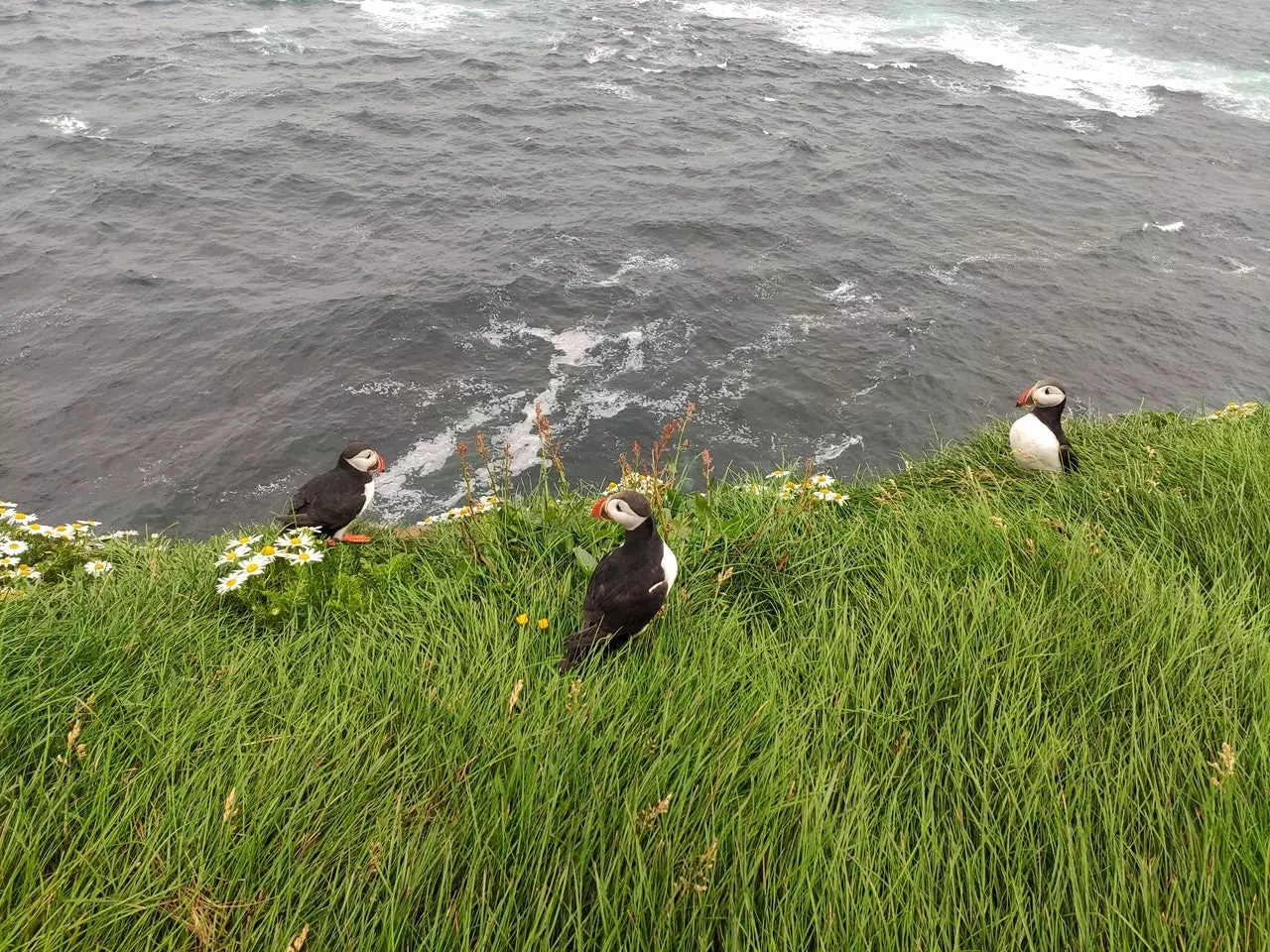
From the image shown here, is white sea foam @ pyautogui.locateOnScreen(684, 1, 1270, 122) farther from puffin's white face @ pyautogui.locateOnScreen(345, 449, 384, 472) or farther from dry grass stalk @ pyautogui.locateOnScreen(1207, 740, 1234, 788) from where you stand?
dry grass stalk @ pyautogui.locateOnScreen(1207, 740, 1234, 788)

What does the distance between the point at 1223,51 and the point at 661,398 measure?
34717 millimetres

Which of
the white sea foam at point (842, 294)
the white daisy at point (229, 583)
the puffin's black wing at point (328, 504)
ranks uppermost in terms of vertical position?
the white daisy at point (229, 583)

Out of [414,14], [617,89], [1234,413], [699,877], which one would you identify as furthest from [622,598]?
[414,14]

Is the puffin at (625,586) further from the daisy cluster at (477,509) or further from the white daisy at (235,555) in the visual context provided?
the white daisy at (235,555)

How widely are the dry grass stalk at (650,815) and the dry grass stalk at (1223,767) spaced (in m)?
1.69

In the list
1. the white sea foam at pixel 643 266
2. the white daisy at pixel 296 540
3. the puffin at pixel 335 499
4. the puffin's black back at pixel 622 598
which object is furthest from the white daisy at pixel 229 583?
the white sea foam at pixel 643 266

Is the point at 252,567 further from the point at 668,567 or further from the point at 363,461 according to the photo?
the point at 668,567

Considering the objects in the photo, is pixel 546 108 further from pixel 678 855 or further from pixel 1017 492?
pixel 678 855

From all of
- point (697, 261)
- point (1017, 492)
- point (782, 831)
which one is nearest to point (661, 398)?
point (697, 261)

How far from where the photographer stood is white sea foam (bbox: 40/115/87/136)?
79.0 feet

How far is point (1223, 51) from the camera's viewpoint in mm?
34188

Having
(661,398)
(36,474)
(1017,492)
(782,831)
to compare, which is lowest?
(36,474)

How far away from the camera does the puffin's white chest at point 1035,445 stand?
18.5ft

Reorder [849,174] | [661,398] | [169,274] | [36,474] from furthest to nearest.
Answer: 1. [849,174]
2. [169,274]
3. [661,398]
4. [36,474]
